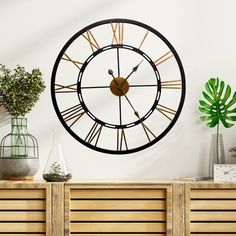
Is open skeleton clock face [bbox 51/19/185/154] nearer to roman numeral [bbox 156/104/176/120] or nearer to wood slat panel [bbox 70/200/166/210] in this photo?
roman numeral [bbox 156/104/176/120]

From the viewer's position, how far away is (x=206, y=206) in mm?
2992

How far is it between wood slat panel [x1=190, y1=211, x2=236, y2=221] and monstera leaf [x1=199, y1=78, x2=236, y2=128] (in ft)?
1.77

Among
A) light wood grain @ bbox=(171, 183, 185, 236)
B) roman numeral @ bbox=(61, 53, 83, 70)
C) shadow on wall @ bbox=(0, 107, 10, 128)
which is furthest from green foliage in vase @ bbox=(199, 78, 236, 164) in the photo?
shadow on wall @ bbox=(0, 107, 10, 128)

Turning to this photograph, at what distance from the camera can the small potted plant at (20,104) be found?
10.4ft

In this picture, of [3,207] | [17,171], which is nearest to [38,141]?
[17,171]

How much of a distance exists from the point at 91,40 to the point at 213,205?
47.4 inches

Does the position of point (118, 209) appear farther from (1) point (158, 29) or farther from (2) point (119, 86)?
(1) point (158, 29)

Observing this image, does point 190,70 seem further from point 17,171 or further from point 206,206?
point 17,171

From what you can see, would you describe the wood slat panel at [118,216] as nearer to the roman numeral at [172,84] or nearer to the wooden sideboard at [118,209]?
the wooden sideboard at [118,209]

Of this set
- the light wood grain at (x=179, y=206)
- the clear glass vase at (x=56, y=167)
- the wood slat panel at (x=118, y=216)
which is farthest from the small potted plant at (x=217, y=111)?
the clear glass vase at (x=56, y=167)

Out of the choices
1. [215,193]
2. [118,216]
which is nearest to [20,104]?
[118,216]

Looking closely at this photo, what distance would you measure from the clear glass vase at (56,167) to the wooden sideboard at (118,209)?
0.07 metres

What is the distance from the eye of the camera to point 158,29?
3.42 metres

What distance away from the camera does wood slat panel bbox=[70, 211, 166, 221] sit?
2.99 meters
